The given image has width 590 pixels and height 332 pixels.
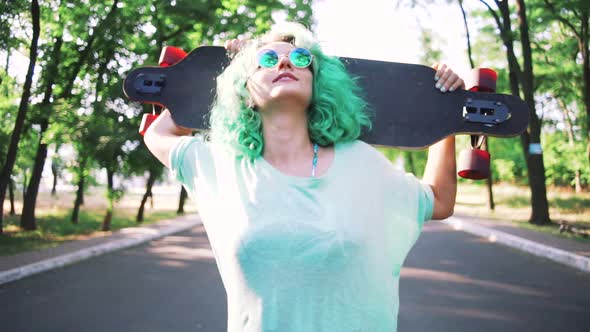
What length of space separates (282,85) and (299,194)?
0.34 metres

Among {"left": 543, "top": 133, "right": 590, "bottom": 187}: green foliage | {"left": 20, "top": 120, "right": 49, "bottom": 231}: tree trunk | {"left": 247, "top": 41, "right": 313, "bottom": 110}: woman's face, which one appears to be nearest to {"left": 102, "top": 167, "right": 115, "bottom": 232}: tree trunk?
{"left": 20, "top": 120, "right": 49, "bottom": 231}: tree trunk

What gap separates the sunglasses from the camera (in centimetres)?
144

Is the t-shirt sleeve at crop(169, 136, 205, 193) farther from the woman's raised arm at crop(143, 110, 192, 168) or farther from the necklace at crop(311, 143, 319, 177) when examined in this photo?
Result: the necklace at crop(311, 143, 319, 177)

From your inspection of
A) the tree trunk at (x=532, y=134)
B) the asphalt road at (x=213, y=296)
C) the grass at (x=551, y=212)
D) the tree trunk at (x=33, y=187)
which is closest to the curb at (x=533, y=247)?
the asphalt road at (x=213, y=296)

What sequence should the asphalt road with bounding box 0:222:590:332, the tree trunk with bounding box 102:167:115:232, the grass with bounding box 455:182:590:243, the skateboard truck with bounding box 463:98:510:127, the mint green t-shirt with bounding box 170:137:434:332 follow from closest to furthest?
the mint green t-shirt with bounding box 170:137:434:332 → the skateboard truck with bounding box 463:98:510:127 → the asphalt road with bounding box 0:222:590:332 → the grass with bounding box 455:182:590:243 → the tree trunk with bounding box 102:167:115:232

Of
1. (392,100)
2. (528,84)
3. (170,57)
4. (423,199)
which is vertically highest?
(528,84)

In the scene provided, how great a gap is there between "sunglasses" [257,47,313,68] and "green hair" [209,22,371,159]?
0.06 m

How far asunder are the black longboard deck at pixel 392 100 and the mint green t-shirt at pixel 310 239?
0.38 m

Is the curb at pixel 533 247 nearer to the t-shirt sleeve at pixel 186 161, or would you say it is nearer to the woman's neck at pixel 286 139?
the woman's neck at pixel 286 139

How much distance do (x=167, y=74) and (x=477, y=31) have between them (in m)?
18.8

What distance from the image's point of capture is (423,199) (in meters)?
1.44

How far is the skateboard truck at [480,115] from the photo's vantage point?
66.0 inches

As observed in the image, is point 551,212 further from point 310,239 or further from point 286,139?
point 310,239

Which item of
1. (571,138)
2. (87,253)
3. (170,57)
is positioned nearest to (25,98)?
(87,253)
